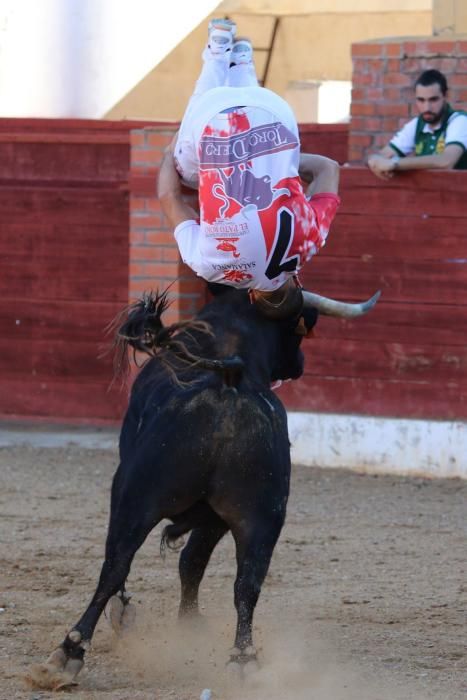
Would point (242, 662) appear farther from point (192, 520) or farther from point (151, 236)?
point (151, 236)

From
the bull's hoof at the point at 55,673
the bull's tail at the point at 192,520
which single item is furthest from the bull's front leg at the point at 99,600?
the bull's tail at the point at 192,520

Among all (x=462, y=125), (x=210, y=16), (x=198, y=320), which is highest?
(x=210, y=16)

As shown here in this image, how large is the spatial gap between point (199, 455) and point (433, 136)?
14.1 ft

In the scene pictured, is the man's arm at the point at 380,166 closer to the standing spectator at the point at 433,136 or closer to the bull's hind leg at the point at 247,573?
the standing spectator at the point at 433,136

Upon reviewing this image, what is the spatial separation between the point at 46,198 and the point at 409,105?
7.19 ft

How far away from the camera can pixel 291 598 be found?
16.1 ft

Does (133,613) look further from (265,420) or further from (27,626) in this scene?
(265,420)

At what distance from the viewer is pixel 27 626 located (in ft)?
14.4

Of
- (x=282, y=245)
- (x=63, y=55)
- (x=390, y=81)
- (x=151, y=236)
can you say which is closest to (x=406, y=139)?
(x=390, y=81)

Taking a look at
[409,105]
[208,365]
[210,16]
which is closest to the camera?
[208,365]

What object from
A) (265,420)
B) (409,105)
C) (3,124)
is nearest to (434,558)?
(265,420)

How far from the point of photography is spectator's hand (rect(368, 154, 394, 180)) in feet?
24.0

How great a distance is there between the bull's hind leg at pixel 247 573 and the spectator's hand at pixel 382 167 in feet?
12.9

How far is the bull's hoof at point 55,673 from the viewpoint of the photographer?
361 cm
